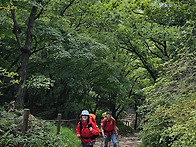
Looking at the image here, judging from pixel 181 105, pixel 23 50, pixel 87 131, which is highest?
pixel 23 50

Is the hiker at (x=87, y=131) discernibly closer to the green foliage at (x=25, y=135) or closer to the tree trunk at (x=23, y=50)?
the green foliage at (x=25, y=135)

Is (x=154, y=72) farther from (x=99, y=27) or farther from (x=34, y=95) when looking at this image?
(x=34, y=95)

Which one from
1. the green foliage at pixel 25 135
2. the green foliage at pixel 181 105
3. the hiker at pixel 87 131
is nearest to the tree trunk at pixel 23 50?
the green foliage at pixel 25 135

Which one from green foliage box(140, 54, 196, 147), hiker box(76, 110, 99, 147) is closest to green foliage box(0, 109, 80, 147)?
hiker box(76, 110, 99, 147)

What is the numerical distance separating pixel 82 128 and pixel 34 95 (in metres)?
8.57

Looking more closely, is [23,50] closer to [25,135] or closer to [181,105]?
[25,135]

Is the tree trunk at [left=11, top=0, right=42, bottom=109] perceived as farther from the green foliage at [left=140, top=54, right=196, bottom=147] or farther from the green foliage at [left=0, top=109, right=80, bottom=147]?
the green foliage at [left=140, top=54, right=196, bottom=147]

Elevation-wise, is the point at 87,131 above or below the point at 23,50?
below

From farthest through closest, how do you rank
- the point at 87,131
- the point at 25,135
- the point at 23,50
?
1. the point at 23,50
2. the point at 25,135
3. the point at 87,131

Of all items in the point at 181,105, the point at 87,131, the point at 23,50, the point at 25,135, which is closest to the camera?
the point at 181,105

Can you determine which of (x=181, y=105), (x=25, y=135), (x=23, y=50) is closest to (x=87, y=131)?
(x=25, y=135)

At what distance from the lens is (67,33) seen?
11.0 m

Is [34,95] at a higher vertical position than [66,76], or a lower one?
lower

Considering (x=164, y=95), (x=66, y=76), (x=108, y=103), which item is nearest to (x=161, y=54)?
(x=108, y=103)
